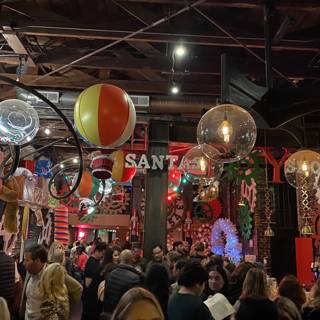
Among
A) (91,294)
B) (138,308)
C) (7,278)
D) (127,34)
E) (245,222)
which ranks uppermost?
(127,34)

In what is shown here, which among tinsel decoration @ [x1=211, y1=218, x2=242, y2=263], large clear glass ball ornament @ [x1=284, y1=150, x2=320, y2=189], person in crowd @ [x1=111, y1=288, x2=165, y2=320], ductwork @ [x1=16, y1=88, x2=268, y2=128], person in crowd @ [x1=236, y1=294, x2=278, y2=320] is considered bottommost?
person in crowd @ [x1=236, y1=294, x2=278, y2=320]

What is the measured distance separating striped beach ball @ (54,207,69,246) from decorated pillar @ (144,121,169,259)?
4.86m

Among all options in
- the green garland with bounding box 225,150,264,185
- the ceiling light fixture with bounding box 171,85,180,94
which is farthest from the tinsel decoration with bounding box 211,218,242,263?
the ceiling light fixture with bounding box 171,85,180,94

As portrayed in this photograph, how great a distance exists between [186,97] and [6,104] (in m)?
3.35

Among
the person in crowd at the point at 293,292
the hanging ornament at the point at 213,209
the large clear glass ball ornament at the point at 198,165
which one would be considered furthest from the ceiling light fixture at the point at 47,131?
the hanging ornament at the point at 213,209

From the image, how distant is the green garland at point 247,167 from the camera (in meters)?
6.91

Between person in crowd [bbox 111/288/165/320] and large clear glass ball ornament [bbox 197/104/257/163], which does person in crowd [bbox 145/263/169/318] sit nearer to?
large clear glass ball ornament [bbox 197/104/257/163]

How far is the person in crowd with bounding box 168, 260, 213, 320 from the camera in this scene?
278 centimetres

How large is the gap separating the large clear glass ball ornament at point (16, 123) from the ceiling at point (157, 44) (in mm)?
1194

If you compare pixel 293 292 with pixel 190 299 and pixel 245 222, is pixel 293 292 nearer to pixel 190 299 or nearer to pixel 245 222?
pixel 190 299

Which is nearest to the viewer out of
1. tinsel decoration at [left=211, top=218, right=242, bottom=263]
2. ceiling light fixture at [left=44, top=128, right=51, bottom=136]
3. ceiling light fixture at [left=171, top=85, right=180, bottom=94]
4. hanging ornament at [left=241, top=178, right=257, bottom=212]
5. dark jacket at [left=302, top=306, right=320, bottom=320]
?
dark jacket at [left=302, top=306, right=320, bottom=320]

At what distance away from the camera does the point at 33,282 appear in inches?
146

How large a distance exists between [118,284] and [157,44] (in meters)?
3.34

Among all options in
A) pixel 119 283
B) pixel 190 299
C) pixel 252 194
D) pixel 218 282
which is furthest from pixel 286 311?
pixel 252 194
